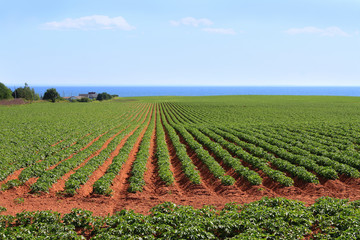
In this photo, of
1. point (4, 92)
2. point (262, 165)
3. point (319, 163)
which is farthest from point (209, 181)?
point (4, 92)

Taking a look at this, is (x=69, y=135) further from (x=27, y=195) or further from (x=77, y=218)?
(x=77, y=218)

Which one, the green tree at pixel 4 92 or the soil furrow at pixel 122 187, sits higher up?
the green tree at pixel 4 92

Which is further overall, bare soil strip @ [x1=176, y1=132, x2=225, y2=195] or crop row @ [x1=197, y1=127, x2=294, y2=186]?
crop row @ [x1=197, y1=127, x2=294, y2=186]

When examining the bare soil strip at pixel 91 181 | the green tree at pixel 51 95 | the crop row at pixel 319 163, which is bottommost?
the bare soil strip at pixel 91 181

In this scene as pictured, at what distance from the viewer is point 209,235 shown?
837 cm

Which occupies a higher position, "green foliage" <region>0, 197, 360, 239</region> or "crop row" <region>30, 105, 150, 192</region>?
"crop row" <region>30, 105, 150, 192</region>

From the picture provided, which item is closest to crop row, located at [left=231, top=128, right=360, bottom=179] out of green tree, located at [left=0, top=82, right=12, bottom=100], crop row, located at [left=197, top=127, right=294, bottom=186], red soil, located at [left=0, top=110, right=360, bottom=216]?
red soil, located at [left=0, top=110, right=360, bottom=216]

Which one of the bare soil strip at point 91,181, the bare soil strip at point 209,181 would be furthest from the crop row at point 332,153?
the bare soil strip at point 91,181

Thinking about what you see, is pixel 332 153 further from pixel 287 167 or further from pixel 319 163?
pixel 287 167

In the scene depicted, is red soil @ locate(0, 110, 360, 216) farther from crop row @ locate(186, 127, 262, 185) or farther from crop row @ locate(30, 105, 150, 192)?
crop row @ locate(30, 105, 150, 192)

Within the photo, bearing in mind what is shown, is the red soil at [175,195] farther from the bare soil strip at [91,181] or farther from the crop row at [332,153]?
the crop row at [332,153]

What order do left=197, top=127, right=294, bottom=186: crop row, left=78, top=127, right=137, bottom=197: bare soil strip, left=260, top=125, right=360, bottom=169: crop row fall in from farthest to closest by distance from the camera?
left=260, top=125, right=360, bottom=169: crop row → left=197, top=127, right=294, bottom=186: crop row → left=78, top=127, right=137, bottom=197: bare soil strip

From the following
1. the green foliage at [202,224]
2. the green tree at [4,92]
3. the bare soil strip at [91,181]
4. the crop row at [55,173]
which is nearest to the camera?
the green foliage at [202,224]

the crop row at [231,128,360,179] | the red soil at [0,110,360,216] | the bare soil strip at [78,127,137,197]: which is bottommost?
the red soil at [0,110,360,216]
